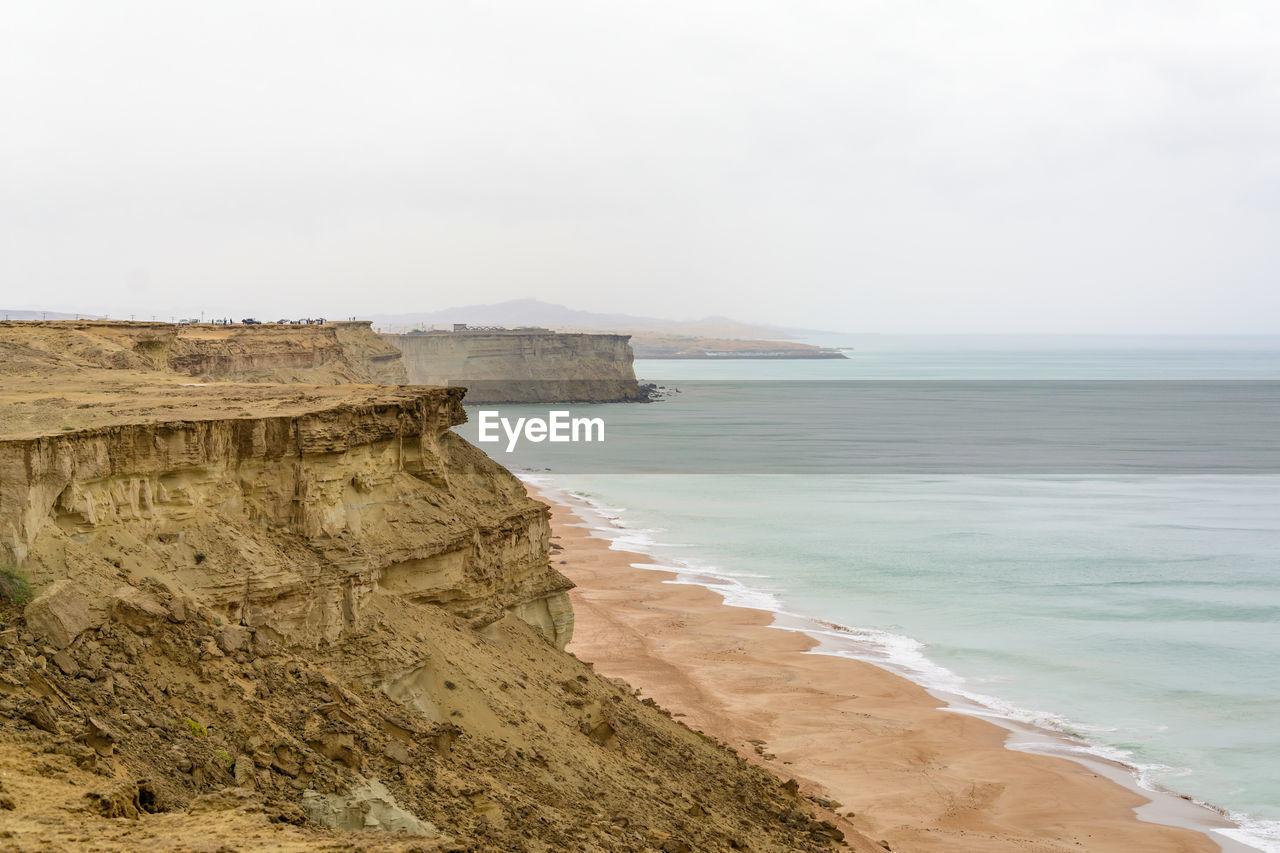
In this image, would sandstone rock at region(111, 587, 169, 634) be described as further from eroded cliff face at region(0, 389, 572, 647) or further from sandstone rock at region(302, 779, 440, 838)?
sandstone rock at region(302, 779, 440, 838)

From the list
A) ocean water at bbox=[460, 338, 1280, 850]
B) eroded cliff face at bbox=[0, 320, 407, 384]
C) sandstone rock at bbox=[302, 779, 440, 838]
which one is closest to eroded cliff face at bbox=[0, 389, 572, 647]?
sandstone rock at bbox=[302, 779, 440, 838]

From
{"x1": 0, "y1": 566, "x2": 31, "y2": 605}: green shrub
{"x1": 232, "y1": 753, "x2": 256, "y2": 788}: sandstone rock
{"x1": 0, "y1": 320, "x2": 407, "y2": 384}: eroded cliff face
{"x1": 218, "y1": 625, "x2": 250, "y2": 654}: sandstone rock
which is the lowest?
{"x1": 232, "y1": 753, "x2": 256, "y2": 788}: sandstone rock

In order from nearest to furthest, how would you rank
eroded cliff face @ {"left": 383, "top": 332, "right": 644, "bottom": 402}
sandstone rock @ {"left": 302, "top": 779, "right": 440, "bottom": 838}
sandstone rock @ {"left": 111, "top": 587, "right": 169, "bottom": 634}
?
sandstone rock @ {"left": 302, "top": 779, "right": 440, "bottom": 838} < sandstone rock @ {"left": 111, "top": 587, "right": 169, "bottom": 634} < eroded cliff face @ {"left": 383, "top": 332, "right": 644, "bottom": 402}

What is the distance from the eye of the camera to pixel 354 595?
1459 cm

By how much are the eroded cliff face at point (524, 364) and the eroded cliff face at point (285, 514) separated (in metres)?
124

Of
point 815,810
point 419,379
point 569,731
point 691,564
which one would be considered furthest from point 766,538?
point 419,379

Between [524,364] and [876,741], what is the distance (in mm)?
123863

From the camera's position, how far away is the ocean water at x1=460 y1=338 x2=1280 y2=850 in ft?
98.0

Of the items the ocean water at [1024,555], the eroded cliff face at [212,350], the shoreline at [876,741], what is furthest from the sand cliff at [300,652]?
the ocean water at [1024,555]

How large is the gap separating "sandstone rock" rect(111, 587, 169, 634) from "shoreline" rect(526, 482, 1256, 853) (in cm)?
1275

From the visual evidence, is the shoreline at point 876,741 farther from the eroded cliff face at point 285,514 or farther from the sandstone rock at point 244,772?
the sandstone rock at point 244,772

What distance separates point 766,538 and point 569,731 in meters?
38.5

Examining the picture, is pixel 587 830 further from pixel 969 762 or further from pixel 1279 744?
pixel 1279 744

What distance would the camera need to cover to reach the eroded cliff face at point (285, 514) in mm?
12156
